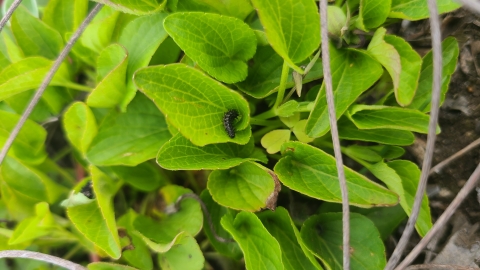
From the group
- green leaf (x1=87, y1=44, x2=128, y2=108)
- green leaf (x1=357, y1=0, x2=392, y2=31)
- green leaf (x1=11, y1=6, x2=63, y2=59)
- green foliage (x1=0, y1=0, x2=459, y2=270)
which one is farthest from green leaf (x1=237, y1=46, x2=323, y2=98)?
green leaf (x1=11, y1=6, x2=63, y2=59)

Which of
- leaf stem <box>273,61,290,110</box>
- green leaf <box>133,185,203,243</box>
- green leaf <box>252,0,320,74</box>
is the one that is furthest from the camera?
green leaf <box>133,185,203,243</box>

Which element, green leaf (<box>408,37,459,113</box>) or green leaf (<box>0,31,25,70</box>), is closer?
green leaf (<box>408,37,459,113</box>)

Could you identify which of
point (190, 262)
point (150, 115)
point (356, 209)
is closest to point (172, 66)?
point (150, 115)

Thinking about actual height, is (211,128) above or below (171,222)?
above

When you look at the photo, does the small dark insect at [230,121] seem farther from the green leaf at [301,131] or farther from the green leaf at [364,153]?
the green leaf at [364,153]

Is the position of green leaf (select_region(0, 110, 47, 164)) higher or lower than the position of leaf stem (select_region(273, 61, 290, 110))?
lower

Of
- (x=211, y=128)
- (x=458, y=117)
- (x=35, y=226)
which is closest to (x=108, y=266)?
(x=35, y=226)

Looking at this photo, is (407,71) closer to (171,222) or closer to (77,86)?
(171,222)

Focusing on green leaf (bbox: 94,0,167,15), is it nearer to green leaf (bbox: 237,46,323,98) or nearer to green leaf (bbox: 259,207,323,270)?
green leaf (bbox: 237,46,323,98)
